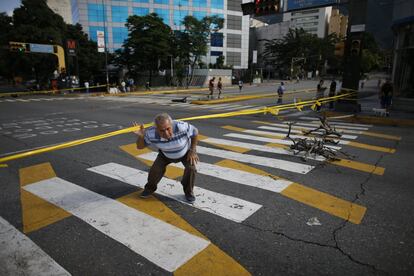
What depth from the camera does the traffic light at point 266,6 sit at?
1748 centimetres

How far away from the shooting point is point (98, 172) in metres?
6.15

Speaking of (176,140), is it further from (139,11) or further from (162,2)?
(162,2)

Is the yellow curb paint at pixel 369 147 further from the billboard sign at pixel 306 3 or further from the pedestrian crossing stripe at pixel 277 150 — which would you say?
the billboard sign at pixel 306 3

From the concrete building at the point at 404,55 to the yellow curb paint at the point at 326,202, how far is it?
1554 cm

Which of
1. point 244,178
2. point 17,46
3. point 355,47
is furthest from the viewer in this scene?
point 17,46

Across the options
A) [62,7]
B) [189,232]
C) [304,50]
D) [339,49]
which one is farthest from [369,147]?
[62,7]

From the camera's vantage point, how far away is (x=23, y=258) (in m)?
3.26

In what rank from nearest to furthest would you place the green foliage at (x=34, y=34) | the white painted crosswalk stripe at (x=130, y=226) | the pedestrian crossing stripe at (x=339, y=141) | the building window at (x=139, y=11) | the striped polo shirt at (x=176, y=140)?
the white painted crosswalk stripe at (x=130, y=226) → the striped polo shirt at (x=176, y=140) → the pedestrian crossing stripe at (x=339, y=141) → the green foliage at (x=34, y=34) → the building window at (x=139, y=11)

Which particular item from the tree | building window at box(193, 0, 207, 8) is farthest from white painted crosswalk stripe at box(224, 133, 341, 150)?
building window at box(193, 0, 207, 8)

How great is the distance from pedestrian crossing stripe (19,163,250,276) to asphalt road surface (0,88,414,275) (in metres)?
0.02

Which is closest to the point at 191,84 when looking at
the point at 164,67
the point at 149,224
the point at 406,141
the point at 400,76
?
the point at 164,67

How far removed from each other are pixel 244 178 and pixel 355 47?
511 inches

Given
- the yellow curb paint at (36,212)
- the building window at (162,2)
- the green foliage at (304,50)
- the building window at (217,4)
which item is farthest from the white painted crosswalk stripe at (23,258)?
the green foliage at (304,50)

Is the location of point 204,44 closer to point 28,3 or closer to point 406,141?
point 28,3
